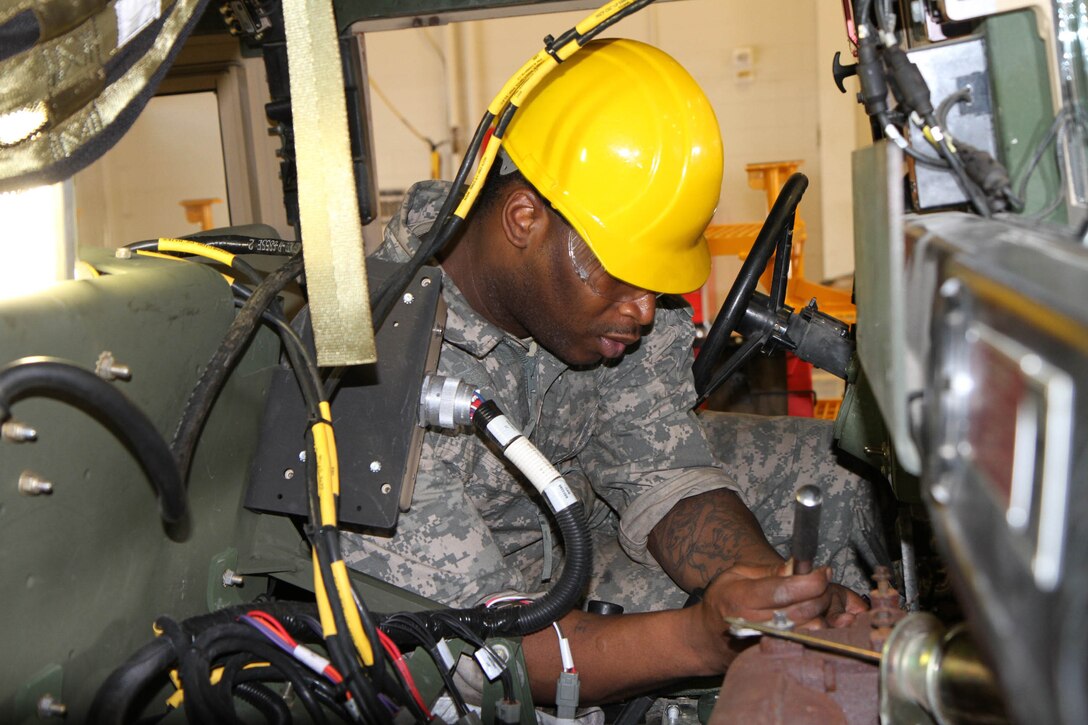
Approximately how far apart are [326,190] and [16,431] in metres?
0.42

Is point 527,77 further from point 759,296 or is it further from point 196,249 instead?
point 759,296

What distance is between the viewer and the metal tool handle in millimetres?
1022

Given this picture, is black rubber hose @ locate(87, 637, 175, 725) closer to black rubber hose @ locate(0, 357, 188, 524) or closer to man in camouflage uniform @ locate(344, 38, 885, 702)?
black rubber hose @ locate(0, 357, 188, 524)

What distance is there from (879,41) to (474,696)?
3.57 feet

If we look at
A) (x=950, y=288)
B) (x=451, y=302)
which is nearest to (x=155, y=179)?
(x=451, y=302)

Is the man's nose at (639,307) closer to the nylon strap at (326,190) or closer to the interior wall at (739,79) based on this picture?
the nylon strap at (326,190)

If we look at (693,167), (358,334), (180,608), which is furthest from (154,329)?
(693,167)

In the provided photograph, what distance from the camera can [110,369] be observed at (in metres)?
1.15

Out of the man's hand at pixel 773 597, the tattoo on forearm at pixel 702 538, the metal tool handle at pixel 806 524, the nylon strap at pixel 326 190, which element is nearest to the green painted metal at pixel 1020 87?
the metal tool handle at pixel 806 524

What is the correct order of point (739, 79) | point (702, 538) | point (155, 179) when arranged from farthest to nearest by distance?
point (739, 79) → point (155, 179) → point (702, 538)

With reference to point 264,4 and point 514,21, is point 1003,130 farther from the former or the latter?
point 514,21

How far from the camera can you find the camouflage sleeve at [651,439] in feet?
6.52

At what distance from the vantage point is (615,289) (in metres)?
1.78

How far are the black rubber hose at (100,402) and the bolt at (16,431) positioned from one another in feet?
0.09
